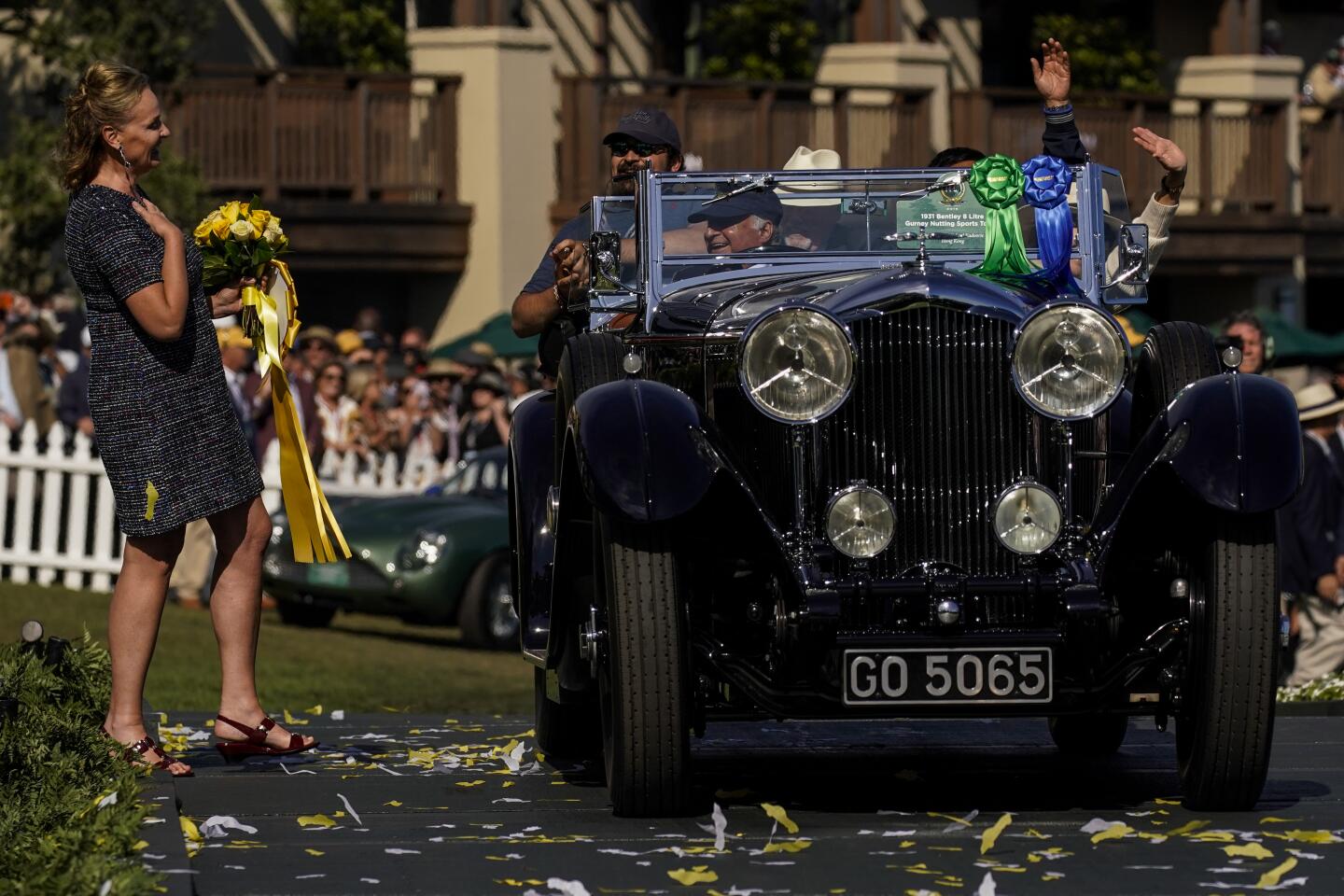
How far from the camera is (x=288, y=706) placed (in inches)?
479

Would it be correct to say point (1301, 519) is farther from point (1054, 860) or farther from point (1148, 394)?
point (1054, 860)

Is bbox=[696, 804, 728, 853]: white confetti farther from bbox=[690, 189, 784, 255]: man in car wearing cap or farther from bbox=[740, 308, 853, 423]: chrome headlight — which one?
bbox=[690, 189, 784, 255]: man in car wearing cap

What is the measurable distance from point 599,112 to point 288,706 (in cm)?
1368

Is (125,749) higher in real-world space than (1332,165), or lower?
lower

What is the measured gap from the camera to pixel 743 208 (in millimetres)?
7930

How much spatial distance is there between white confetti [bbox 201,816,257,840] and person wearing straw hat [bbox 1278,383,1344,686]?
7663mm

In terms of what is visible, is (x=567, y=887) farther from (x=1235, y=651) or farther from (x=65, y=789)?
(x=1235, y=651)

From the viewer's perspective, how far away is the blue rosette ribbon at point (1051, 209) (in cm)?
745

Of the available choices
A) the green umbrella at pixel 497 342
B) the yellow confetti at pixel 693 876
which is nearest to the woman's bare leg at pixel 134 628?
the yellow confetti at pixel 693 876

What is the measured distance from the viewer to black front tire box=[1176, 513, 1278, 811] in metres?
6.32

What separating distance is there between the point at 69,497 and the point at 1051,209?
12.3 metres

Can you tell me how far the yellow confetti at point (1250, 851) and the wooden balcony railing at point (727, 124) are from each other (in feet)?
62.3

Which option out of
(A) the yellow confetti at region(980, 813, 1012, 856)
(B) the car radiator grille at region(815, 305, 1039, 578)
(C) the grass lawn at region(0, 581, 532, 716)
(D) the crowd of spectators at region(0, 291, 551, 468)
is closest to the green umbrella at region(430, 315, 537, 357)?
(D) the crowd of spectators at region(0, 291, 551, 468)

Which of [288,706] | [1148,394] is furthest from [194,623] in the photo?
[1148,394]
